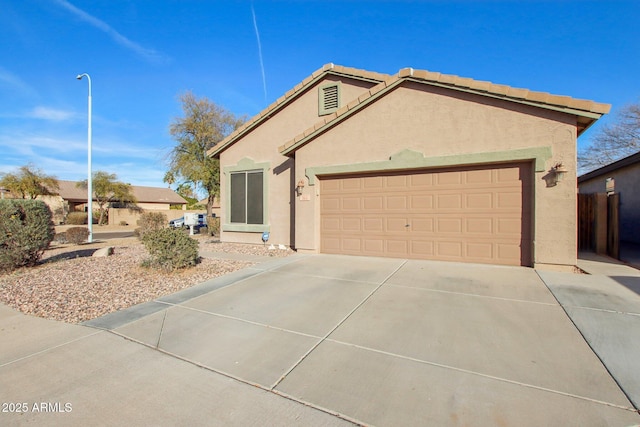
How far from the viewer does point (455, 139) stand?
7.51 meters

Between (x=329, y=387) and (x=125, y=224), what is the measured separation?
42541mm

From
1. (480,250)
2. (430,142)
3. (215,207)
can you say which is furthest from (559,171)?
(215,207)

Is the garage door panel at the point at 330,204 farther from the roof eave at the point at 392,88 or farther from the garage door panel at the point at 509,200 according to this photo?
the garage door panel at the point at 509,200

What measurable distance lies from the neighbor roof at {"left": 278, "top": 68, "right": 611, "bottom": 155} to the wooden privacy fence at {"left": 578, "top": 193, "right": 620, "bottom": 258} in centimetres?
267

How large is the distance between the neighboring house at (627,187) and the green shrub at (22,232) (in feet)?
61.6

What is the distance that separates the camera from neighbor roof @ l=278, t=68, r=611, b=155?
6282 millimetres

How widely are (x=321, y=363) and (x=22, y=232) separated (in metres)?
8.61

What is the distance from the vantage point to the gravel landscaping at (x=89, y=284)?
4.94 m

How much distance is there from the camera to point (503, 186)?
7.21 m

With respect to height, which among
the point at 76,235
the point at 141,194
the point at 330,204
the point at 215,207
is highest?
the point at 141,194

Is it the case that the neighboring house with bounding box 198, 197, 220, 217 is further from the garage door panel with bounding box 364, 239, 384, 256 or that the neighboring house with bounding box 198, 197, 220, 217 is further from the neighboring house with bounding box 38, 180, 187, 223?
the garage door panel with bounding box 364, 239, 384, 256

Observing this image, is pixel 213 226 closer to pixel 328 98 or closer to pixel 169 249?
pixel 328 98

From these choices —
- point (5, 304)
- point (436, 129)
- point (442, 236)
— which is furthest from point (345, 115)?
point (5, 304)

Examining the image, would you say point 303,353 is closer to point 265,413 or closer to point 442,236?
point 265,413
